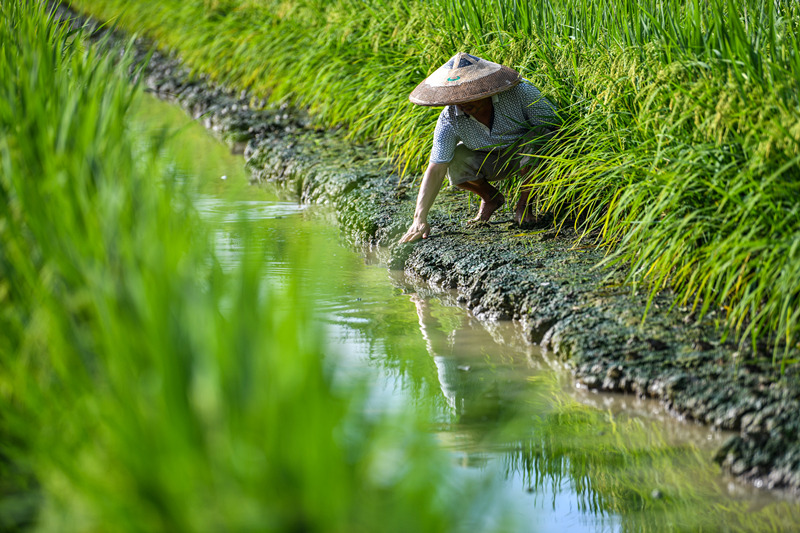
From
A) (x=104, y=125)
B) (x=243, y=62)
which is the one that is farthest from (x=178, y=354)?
(x=243, y=62)

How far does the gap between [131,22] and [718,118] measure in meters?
9.80

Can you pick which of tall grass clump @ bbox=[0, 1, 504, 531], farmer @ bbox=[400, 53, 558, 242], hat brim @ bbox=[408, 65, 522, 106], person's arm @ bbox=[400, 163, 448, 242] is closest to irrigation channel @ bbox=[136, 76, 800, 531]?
tall grass clump @ bbox=[0, 1, 504, 531]

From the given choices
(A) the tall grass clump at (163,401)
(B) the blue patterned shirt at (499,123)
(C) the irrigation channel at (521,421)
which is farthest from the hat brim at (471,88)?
(A) the tall grass clump at (163,401)

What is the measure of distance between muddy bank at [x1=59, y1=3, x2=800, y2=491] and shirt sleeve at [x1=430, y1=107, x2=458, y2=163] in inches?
17.1

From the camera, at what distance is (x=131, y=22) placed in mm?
A: 11281

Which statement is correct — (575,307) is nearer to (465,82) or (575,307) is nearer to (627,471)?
(627,471)

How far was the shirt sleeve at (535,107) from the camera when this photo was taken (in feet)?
14.2

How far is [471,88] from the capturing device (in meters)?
4.13

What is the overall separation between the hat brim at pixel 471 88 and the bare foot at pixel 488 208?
2.21 ft

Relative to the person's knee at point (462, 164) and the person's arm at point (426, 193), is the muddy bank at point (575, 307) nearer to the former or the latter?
the person's arm at point (426, 193)

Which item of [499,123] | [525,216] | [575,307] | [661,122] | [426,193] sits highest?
[661,122]

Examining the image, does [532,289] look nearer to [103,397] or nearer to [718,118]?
[718,118]

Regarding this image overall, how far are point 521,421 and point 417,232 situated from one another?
1.63m

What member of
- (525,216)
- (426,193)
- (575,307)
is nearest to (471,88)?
(426,193)
